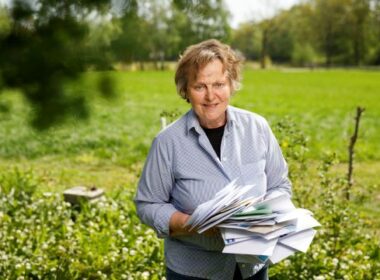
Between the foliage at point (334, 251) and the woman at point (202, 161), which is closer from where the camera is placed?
the woman at point (202, 161)

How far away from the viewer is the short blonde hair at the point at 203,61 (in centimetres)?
241

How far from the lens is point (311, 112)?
1653cm

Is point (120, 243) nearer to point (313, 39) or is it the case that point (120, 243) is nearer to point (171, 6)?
point (171, 6)

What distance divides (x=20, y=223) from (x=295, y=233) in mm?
3398

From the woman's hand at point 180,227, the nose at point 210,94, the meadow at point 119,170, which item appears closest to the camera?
the woman's hand at point 180,227

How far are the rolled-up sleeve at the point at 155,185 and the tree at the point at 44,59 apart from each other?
2.91 feet

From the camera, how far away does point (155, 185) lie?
95.5 inches

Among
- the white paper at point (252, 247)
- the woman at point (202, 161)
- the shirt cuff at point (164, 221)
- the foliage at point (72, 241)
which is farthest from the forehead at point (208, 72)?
the foliage at point (72, 241)

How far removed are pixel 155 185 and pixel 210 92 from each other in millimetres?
437

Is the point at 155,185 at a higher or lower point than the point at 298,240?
higher

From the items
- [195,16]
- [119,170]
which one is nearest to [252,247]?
[195,16]

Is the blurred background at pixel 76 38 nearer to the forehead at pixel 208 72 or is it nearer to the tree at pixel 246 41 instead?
the forehead at pixel 208 72

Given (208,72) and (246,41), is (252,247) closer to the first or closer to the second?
(208,72)

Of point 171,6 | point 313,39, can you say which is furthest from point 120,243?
point 313,39
